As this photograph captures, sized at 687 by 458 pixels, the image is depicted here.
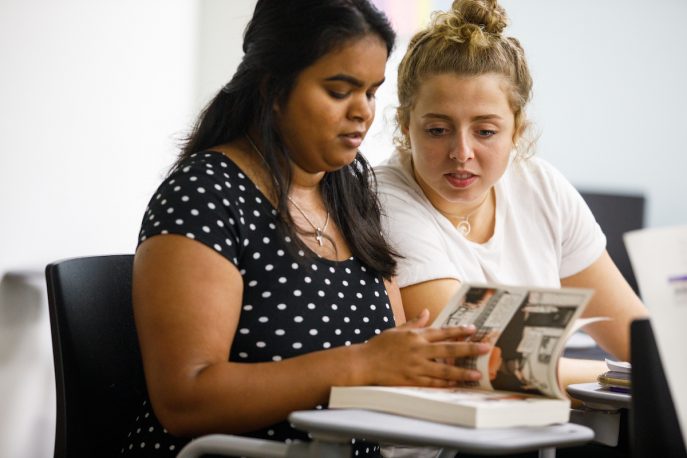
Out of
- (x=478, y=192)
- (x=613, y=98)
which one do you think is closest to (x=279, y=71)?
(x=478, y=192)

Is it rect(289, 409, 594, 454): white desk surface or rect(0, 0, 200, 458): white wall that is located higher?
rect(0, 0, 200, 458): white wall

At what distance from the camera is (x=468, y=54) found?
6.70 feet

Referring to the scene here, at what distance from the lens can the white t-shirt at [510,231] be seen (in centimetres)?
201

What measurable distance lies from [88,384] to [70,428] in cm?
7

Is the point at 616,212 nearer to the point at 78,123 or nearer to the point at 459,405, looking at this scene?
the point at 78,123

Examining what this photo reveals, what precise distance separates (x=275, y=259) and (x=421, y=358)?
0.34 m

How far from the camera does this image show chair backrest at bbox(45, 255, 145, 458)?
1.55 m

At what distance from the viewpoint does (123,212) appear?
2.38 meters

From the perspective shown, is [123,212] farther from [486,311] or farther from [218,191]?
[486,311]

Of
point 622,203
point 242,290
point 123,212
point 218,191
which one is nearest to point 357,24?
point 218,191

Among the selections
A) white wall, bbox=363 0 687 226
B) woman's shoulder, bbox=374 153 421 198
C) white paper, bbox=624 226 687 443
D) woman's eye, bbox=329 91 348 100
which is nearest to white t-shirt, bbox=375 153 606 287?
woman's shoulder, bbox=374 153 421 198

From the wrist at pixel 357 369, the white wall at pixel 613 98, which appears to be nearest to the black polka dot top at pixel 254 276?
the wrist at pixel 357 369

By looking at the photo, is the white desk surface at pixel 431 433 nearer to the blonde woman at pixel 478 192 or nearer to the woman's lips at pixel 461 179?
the blonde woman at pixel 478 192

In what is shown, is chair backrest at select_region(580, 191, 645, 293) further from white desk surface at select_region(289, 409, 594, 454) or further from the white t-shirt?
white desk surface at select_region(289, 409, 594, 454)
